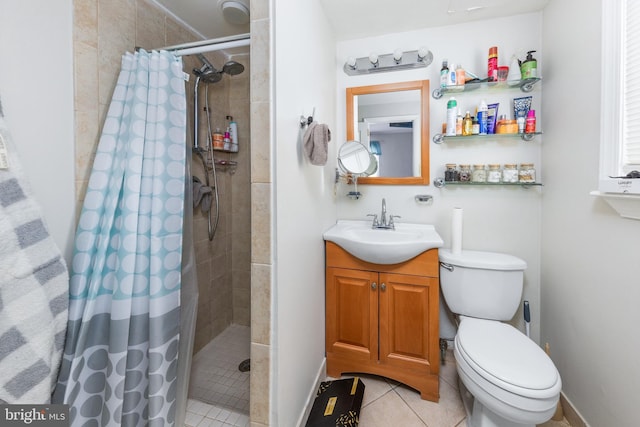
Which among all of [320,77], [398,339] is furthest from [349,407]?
[320,77]

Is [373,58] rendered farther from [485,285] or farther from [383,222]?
[485,285]

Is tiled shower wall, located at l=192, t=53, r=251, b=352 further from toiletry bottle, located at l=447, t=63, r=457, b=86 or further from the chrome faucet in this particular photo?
toiletry bottle, located at l=447, t=63, r=457, b=86

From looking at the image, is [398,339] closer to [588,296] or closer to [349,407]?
[349,407]

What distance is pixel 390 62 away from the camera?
182cm

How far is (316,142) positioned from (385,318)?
3.51ft

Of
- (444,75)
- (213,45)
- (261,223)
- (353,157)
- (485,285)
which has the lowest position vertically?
(485,285)

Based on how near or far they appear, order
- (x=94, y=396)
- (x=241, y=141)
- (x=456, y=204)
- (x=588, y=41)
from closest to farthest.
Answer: (x=94, y=396) → (x=588, y=41) → (x=456, y=204) → (x=241, y=141)

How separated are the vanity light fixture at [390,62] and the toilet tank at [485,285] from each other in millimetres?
1304

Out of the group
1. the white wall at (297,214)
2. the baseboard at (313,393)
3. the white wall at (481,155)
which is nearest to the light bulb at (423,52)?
the white wall at (481,155)

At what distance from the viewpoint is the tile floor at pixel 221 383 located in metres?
1.26

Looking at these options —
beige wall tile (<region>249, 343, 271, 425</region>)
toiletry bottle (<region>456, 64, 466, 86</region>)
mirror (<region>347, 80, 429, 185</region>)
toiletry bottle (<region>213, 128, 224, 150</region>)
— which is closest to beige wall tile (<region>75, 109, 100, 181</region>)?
toiletry bottle (<region>213, 128, 224, 150</region>)

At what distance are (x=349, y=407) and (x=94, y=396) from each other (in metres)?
1.09

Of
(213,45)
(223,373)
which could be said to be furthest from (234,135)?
(223,373)

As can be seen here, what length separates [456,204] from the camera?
180 cm
